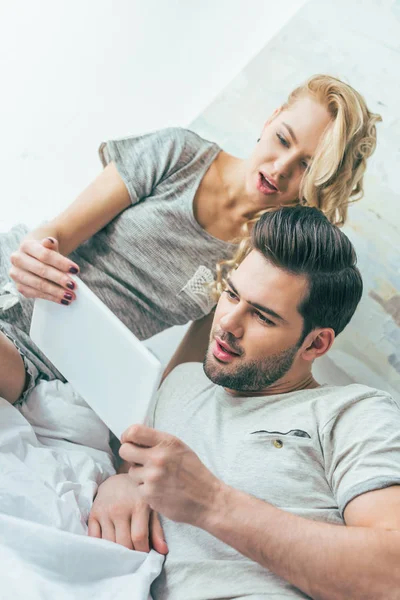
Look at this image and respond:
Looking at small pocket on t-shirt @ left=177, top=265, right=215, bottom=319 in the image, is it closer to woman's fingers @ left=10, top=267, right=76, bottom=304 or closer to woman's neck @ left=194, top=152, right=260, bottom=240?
woman's neck @ left=194, top=152, right=260, bottom=240

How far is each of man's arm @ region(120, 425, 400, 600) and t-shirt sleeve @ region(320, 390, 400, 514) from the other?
0.07ft

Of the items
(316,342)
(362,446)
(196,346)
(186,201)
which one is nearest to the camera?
(362,446)

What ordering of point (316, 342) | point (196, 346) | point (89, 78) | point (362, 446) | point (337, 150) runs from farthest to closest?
point (89, 78) < point (196, 346) < point (337, 150) < point (316, 342) < point (362, 446)

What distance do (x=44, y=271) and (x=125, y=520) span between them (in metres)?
0.49

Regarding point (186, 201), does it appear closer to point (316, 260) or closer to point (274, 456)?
point (316, 260)

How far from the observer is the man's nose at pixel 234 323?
119 cm

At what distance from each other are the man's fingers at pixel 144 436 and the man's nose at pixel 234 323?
297 millimetres

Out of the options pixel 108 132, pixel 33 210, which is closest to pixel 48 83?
pixel 108 132

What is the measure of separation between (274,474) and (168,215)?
0.69 metres

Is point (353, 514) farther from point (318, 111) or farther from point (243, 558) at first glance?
point (318, 111)

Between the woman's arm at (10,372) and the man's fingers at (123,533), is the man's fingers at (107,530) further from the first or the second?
the woman's arm at (10,372)

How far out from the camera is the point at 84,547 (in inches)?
39.1

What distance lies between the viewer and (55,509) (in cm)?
107

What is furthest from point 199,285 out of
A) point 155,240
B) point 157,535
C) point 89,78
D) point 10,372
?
point 89,78
